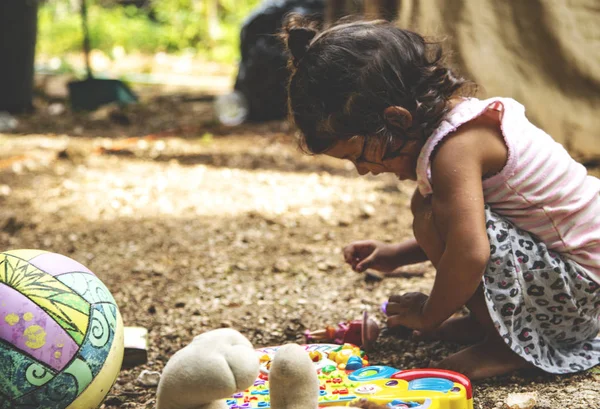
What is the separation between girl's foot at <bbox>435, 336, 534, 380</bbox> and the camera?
2045mm

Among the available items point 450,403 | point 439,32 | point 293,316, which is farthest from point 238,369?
point 439,32

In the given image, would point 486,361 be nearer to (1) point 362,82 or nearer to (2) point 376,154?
(2) point 376,154

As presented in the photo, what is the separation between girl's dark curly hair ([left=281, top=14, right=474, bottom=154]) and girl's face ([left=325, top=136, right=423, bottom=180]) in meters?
0.02

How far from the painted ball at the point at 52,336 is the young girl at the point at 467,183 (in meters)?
0.74

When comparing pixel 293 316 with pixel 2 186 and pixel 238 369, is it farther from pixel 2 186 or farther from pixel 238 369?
pixel 2 186

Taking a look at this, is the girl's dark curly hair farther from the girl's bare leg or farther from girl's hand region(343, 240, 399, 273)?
girl's hand region(343, 240, 399, 273)

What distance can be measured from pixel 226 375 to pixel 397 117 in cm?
88

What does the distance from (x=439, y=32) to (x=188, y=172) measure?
182 centimetres

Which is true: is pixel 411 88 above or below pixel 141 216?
above

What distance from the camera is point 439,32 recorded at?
14.9ft

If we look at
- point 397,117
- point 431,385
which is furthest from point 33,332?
point 397,117

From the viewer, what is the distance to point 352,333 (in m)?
2.34

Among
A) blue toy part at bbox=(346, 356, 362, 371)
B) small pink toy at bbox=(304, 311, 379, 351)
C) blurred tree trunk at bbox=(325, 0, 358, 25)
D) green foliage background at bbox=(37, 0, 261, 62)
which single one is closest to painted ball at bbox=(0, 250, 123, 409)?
blue toy part at bbox=(346, 356, 362, 371)

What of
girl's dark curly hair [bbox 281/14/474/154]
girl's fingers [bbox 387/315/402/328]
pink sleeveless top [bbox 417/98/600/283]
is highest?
girl's dark curly hair [bbox 281/14/474/154]
